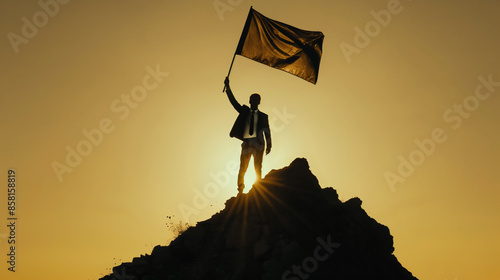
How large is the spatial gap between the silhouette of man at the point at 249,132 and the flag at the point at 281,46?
81.2 inches

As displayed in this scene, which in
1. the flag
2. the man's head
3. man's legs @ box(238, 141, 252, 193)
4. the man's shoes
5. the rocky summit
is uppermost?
the flag

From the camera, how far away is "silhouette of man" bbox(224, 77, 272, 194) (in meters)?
13.7

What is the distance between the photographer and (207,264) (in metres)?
11.8

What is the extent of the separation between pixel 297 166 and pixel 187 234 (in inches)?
150

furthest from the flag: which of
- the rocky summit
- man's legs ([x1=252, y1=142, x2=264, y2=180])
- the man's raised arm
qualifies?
A: the rocky summit

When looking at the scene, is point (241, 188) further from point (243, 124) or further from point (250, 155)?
point (243, 124)

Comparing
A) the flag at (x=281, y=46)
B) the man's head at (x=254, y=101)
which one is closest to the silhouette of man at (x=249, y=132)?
the man's head at (x=254, y=101)

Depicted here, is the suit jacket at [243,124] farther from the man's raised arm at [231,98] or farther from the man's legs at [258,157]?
the man's legs at [258,157]

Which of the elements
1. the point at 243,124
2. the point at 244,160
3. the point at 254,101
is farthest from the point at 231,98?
the point at 244,160

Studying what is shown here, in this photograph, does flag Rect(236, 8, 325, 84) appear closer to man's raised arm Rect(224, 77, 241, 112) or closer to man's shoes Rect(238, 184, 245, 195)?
man's raised arm Rect(224, 77, 241, 112)

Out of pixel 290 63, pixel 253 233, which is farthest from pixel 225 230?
pixel 290 63

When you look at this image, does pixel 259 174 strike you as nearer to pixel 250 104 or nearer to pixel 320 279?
pixel 250 104

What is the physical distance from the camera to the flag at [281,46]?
597 inches

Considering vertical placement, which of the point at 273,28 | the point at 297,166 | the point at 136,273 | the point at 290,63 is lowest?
the point at 136,273
